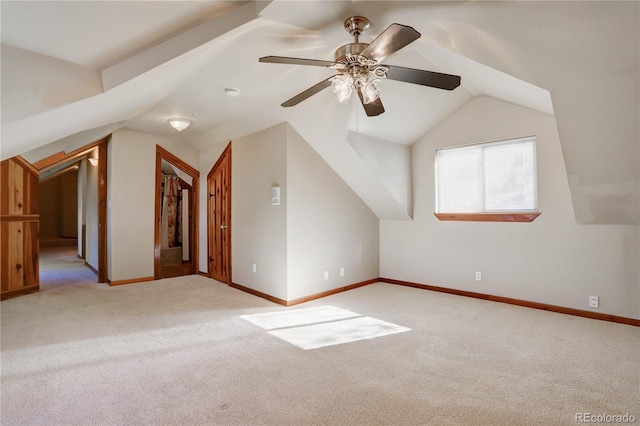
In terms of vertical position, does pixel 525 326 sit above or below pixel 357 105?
below

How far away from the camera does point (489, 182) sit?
440 centimetres

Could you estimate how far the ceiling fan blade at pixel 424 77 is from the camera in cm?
206

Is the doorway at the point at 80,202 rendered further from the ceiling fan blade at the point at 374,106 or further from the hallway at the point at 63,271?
the ceiling fan blade at the point at 374,106

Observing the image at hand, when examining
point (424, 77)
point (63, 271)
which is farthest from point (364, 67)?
point (63, 271)

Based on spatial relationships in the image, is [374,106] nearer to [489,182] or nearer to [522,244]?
[489,182]

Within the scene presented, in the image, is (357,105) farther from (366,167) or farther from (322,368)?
(322,368)

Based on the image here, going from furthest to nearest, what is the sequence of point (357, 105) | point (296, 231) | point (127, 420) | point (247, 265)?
1. point (247, 265)
2. point (296, 231)
3. point (357, 105)
4. point (127, 420)

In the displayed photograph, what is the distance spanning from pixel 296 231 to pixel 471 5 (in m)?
3.07

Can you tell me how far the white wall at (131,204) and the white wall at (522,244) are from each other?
437 cm

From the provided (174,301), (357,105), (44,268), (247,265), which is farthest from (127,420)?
(44,268)

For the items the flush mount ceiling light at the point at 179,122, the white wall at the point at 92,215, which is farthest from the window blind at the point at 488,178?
the white wall at the point at 92,215

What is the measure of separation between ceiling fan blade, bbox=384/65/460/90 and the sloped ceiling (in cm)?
37

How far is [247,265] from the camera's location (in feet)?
16.1

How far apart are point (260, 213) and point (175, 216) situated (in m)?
5.45
